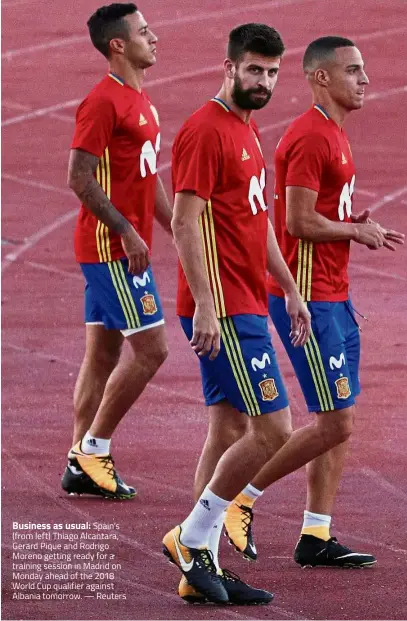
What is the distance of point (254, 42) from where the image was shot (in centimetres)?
704

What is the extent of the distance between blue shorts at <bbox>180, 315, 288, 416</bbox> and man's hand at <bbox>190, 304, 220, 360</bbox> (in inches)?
7.5

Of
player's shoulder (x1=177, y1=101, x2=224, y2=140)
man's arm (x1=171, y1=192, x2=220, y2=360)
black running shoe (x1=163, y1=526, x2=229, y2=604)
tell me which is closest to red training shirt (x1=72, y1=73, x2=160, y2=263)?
player's shoulder (x1=177, y1=101, x2=224, y2=140)

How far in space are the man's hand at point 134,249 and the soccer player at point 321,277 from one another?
1032mm

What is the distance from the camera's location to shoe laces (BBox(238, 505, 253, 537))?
25.5 ft

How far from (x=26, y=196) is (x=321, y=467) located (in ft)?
30.8

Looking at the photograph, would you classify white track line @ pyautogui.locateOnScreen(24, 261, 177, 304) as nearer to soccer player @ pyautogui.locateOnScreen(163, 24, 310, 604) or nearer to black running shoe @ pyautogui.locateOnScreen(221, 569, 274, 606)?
soccer player @ pyautogui.locateOnScreen(163, 24, 310, 604)

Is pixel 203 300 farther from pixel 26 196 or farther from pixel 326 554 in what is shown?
pixel 26 196

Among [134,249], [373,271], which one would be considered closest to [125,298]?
[134,249]

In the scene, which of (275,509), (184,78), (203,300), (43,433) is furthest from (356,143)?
(203,300)

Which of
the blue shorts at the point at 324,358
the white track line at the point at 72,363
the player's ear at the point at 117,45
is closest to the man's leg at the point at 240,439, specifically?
the blue shorts at the point at 324,358

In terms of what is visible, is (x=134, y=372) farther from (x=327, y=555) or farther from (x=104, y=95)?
(x=327, y=555)

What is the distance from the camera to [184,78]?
2078 cm

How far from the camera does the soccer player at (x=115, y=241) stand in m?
8.68

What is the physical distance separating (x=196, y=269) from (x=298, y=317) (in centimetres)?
71
